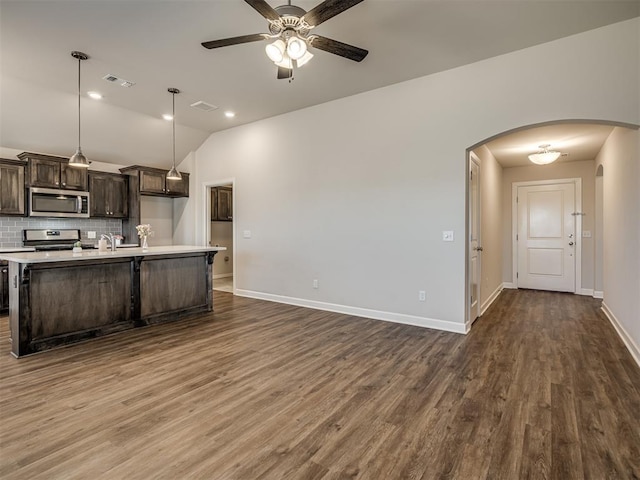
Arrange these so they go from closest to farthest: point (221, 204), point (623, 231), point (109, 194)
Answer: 1. point (623, 231)
2. point (109, 194)
3. point (221, 204)

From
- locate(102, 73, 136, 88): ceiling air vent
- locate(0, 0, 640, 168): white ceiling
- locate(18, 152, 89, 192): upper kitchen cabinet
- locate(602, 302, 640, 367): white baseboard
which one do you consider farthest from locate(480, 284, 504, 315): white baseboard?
locate(18, 152, 89, 192): upper kitchen cabinet

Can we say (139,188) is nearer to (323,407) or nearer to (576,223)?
(323,407)

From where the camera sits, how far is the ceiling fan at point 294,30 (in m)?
2.31

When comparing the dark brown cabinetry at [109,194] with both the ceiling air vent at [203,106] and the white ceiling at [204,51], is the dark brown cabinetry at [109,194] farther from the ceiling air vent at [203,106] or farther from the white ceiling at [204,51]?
the ceiling air vent at [203,106]

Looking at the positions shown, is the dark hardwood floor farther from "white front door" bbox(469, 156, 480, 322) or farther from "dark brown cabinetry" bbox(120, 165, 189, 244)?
"dark brown cabinetry" bbox(120, 165, 189, 244)


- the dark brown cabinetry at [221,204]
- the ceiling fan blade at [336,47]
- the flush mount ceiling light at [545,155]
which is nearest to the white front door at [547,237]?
the flush mount ceiling light at [545,155]

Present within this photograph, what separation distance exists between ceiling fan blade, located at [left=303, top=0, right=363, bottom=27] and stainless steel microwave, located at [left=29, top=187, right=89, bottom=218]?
544 cm

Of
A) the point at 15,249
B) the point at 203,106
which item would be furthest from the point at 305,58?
the point at 15,249

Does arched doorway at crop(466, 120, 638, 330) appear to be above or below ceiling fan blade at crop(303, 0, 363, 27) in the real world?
below

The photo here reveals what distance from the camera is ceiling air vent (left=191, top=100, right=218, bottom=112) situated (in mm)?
5168

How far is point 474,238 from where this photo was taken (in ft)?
15.2

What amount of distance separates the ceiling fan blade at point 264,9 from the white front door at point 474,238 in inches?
114

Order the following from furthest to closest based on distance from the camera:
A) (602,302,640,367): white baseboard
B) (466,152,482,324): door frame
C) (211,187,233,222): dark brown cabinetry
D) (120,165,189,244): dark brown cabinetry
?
(211,187,233,222): dark brown cabinetry < (120,165,189,244): dark brown cabinetry < (466,152,482,324): door frame < (602,302,640,367): white baseboard

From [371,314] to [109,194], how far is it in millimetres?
5361
